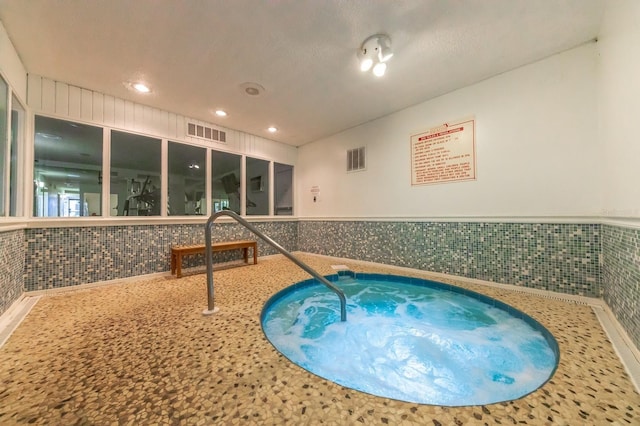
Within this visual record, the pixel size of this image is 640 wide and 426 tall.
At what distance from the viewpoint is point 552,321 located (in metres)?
1.64

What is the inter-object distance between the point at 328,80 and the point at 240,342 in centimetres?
272

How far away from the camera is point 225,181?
4.00 meters

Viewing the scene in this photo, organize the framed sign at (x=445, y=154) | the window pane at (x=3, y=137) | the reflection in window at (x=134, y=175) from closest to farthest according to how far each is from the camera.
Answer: the window pane at (x=3, y=137) → the framed sign at (x=445, y=154) → the reflection in window at (x=134, y=175)

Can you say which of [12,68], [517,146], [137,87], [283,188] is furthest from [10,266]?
[517,146]

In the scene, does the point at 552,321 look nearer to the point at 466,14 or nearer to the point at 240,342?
the point at 240,342

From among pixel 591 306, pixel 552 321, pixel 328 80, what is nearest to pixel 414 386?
pixel 552 321

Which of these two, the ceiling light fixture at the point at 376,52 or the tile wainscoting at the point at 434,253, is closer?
the tile wainscoting at the point at 434,253

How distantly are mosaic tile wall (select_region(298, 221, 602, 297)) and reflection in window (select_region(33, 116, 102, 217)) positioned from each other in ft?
12.4

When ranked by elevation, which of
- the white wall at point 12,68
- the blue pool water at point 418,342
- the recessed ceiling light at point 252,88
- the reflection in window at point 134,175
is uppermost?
the recessed ceiling light at point 252,88

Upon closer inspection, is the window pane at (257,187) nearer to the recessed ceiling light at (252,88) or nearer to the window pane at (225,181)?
the window pane at (225,181)

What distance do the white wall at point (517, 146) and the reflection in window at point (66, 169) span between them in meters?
3.92

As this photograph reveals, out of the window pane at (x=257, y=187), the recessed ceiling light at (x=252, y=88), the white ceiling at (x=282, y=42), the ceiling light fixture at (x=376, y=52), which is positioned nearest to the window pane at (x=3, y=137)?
the white ceiling at (x=282, y=42)

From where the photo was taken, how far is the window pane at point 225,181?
383 cm

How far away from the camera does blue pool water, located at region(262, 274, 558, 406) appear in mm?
1285
